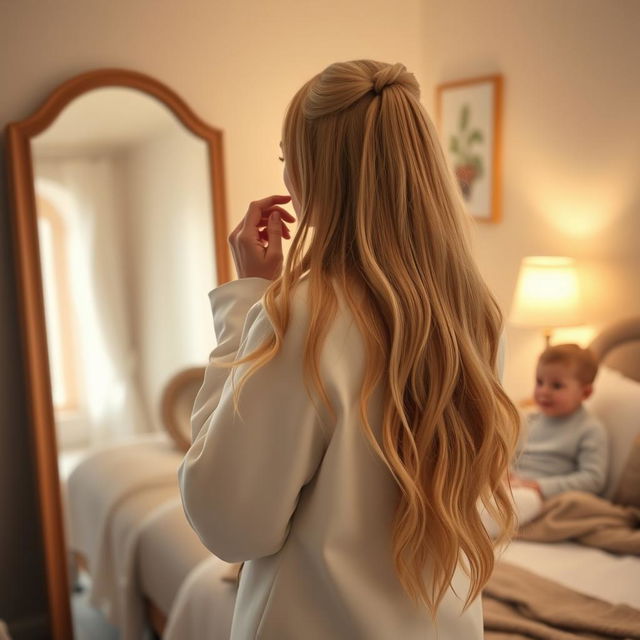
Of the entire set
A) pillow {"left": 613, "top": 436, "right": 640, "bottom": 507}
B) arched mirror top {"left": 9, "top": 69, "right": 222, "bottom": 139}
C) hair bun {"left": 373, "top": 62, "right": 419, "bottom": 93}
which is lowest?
pillow {"left": 613, "top": 436, "right": 640, "bottom": 507}

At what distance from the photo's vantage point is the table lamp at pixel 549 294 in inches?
107

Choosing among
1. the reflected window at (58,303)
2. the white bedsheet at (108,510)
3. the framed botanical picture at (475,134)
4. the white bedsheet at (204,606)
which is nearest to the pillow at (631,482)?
the white bedsheet at (204,606)

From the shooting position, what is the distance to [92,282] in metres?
2.46

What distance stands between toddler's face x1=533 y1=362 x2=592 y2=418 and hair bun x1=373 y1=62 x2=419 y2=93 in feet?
5.28

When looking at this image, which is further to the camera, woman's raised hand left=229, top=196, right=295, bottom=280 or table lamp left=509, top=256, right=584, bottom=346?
table lamp left=509, top=256, right=584, bottom=346

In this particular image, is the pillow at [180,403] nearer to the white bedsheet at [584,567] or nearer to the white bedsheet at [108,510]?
the white bedsheet at [108,510]

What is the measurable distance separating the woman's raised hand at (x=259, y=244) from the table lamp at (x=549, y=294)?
1851mm

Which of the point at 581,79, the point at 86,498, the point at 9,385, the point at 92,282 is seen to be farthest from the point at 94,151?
the point at 581,79

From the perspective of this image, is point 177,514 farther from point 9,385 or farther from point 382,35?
point 382,35

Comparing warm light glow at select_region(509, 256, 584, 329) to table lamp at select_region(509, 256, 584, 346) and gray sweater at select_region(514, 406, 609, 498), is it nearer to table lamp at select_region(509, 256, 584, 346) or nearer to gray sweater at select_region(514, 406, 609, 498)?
table lamp at select_region(509, 256, 584, 346)

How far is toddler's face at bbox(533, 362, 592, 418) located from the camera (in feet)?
7.79

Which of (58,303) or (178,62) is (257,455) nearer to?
(58,303)

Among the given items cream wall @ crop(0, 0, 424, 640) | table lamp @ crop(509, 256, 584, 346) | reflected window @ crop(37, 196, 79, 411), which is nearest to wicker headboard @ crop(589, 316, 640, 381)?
table lamp @ crop(509, 256, 584, 346)

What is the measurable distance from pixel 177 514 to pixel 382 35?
75.3 inches
